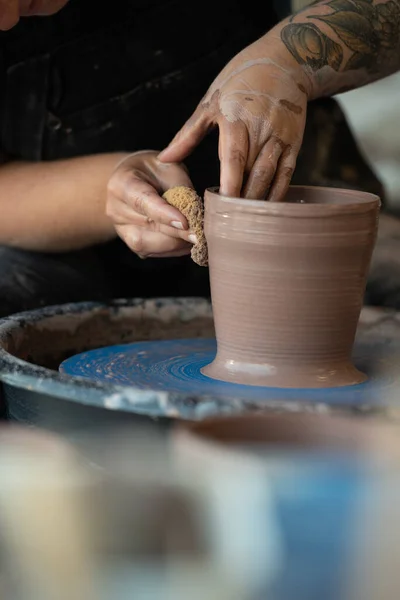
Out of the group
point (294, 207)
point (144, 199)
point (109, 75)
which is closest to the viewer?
point (294, 207)

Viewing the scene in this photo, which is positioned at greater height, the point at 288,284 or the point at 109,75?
the point at 109,75

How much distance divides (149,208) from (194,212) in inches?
3.7

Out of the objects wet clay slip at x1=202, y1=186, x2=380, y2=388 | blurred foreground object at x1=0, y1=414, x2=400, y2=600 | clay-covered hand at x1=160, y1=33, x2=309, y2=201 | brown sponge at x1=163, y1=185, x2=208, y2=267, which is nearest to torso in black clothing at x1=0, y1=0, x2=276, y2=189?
clay-covered hand at x1=160, y1=33, x2=309, y2=201

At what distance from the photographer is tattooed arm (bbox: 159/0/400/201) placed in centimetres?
134

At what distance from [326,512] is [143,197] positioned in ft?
2.01

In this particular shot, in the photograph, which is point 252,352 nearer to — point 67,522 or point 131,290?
point 67,522

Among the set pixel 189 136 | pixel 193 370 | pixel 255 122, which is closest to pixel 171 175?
pixel 189 136

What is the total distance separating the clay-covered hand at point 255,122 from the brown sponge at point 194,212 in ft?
0.21

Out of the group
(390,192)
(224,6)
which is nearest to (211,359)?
(224,6)

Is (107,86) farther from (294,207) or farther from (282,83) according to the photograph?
(294,207)

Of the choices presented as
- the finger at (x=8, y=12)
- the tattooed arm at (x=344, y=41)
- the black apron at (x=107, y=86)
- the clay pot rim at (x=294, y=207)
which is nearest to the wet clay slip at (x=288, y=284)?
the clay pot rim at (x=294, y=207)

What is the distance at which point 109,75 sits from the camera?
1.98m

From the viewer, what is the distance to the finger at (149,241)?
56.8 inches

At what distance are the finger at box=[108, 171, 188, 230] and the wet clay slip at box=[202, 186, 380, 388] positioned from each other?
0.07 metres
